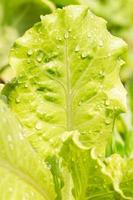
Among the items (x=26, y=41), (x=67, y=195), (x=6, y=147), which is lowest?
(x=67, y=195)

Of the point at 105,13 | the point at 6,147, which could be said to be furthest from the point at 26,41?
the point at 105,13

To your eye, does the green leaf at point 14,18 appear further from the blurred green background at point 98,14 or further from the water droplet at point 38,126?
the water droplet at point 38,126

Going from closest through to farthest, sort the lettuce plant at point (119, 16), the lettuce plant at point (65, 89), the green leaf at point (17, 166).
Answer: the green leaf at point (17, 166), the lettuce plant at point (65, 89), the lettuce plant at point (119, 16)

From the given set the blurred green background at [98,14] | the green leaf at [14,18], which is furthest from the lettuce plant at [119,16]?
the green leaf at [14,18]

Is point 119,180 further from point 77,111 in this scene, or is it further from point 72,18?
point 72,18

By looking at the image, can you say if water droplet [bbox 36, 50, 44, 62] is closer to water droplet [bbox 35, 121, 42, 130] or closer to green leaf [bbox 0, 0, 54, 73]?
water droplet [bbox 35, 121, 42, 130]
